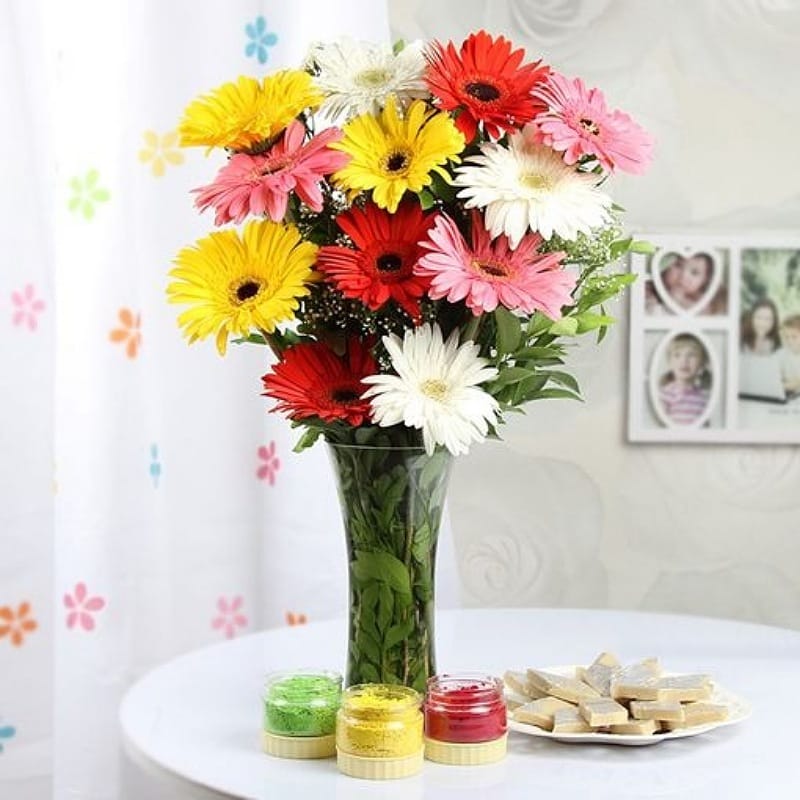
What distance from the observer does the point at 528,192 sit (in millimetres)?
1114

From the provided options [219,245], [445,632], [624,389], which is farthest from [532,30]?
[219,245]

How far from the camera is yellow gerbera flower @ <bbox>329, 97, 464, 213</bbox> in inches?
43.6

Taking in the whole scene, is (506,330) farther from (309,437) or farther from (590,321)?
(309,437)

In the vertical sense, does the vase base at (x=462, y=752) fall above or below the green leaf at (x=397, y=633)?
below

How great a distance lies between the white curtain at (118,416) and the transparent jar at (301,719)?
31.3 inches

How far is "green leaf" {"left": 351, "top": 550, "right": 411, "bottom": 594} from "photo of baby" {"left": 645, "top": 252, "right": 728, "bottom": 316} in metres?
0.95

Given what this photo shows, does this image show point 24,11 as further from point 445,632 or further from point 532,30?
point 445,632

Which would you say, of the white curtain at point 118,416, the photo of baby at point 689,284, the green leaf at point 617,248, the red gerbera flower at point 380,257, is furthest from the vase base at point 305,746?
the photo of baby at point 689,284

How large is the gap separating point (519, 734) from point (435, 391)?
0.32 meters

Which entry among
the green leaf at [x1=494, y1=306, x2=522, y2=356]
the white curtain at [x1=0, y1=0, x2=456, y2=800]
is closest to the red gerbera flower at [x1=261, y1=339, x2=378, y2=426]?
the green leaf at [x1=494, y1=306, x2=522, y2=356]

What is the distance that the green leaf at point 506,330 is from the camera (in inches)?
44.7

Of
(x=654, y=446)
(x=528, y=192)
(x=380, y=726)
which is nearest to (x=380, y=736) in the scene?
(x=380, y=726)

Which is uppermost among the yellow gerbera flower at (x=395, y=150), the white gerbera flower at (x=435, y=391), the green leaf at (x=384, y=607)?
the yellow gerbera flower at (x=395, y=150)

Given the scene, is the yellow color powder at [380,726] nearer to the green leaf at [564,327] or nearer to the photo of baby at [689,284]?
the green leaf at [564,327]
